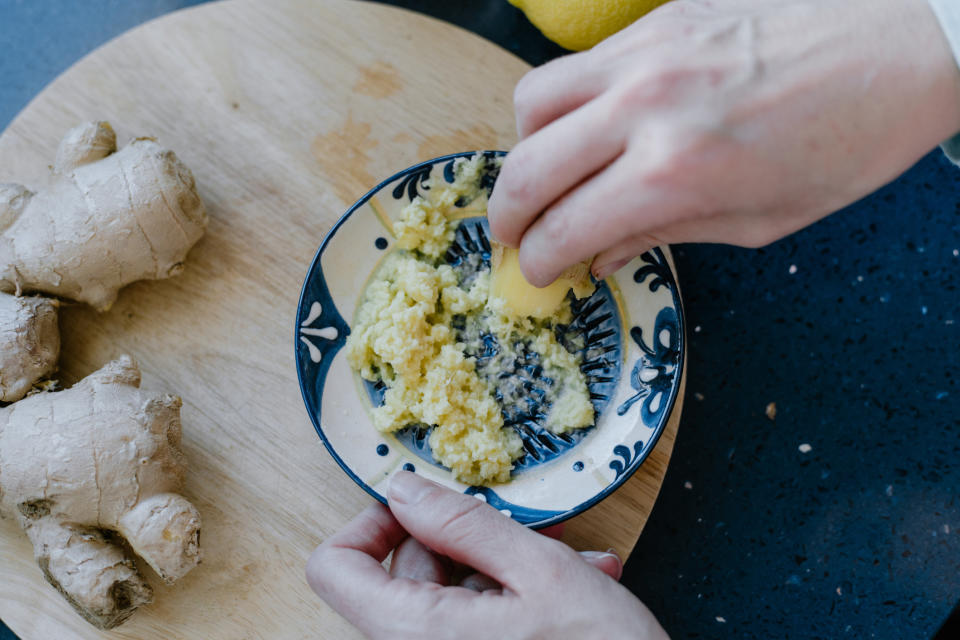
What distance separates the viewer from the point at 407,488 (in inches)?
31.0

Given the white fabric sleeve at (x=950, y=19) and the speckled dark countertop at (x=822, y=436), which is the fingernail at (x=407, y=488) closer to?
the speckled dark countertop at (x=822, y=436)

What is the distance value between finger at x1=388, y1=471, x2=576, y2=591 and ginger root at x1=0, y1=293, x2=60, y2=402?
507mm

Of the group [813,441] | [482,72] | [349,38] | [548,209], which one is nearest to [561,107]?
[548,209]

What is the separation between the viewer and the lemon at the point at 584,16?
87 centimetres

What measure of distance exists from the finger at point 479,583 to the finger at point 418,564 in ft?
0.11

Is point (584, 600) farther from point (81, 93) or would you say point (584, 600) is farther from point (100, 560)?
point (81, 93)

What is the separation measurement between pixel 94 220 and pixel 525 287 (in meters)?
0.56

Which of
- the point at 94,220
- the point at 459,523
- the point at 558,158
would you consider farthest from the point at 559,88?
the point at 94,220

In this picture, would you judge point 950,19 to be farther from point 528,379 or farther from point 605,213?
point 528,379

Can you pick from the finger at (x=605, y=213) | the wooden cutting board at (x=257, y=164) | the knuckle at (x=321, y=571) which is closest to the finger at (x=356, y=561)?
the knuckle at (x=321, y=571)

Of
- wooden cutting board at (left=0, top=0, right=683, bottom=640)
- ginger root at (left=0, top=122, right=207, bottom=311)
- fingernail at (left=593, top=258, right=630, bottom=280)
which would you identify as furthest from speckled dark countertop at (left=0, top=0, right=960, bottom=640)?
ginger root at (left=0, top=122, right=207, bottom=311)

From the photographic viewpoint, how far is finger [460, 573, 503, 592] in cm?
80

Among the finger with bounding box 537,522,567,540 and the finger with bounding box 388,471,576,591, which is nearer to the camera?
the finger with bounding box 388,471,576,591

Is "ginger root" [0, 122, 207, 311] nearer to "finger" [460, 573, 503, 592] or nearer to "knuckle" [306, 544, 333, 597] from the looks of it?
"knuckle" [306, 544, 333, 597]
